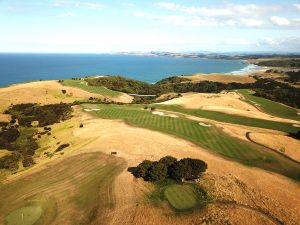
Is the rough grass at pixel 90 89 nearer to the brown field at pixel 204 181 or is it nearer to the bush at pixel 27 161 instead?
the brown field at pixel 204 181

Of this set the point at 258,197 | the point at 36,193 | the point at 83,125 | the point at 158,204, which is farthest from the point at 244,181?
the point at 83,125

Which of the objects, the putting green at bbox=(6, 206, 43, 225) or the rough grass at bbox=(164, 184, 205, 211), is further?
the rough grass at bbox=(164, 184, 205, 211)

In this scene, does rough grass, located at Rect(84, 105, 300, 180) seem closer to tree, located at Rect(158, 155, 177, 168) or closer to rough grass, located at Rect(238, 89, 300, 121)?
tree, located at Rect(158, 155, 177, 168)

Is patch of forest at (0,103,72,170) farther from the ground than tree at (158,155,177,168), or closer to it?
closer to it

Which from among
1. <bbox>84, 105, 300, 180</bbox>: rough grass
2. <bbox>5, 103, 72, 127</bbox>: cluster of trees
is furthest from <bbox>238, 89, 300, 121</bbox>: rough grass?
<bbox>5, 103, 72, 127</bbox>: cluster of trees

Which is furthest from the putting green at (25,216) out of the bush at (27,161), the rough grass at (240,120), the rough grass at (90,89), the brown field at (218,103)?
the rough grass at (90,89)

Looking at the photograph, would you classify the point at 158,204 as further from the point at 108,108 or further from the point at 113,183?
the point at 108,108

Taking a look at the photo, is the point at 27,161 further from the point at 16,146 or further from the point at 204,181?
the point at 204,181
